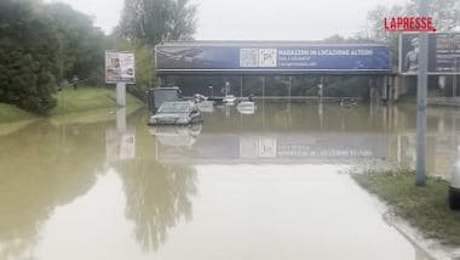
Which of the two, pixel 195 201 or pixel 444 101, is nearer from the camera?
pixel 195 201

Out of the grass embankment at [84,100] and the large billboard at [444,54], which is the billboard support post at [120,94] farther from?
the large billboard at [444,54]

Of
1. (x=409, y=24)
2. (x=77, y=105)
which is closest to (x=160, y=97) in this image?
(x=77, y=105)

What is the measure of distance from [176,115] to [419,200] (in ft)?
92.0

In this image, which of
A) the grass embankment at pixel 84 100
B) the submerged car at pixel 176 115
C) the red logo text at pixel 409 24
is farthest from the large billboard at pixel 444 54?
the red logo text at pixel 409 24

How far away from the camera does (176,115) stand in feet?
130

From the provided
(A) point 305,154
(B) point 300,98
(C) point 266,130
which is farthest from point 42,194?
(B) point 300,98

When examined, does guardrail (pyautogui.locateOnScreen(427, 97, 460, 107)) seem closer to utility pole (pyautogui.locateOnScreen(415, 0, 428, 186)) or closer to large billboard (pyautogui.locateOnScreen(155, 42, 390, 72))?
large billboard (pyautogui.locateOnScreen(155, 42, 390, 72))

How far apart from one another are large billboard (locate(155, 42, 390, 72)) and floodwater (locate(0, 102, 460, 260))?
157ft

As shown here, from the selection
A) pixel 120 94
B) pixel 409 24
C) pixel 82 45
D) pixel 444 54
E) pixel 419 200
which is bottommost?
pixel 120 94

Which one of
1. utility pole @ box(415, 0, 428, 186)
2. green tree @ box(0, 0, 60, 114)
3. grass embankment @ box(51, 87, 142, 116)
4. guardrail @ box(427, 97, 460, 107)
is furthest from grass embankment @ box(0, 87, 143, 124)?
utility pole @ box(415, 0, 428, 186)

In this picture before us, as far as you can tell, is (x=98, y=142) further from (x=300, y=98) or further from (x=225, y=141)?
(x=300, y=98)

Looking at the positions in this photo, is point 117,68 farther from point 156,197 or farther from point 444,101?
Result: point 156,197

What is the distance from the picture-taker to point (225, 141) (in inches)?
1144

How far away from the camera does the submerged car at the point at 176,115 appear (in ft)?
128
